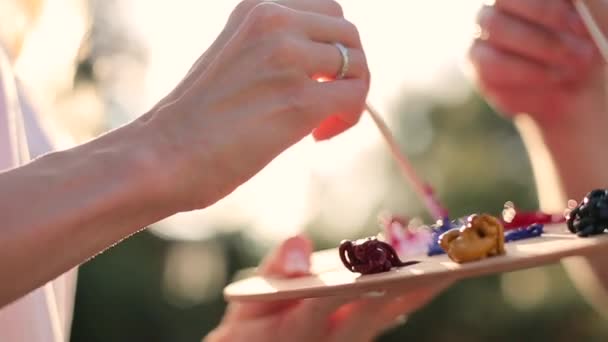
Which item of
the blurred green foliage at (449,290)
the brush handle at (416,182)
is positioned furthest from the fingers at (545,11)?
the blurred green foliage at (449,290)

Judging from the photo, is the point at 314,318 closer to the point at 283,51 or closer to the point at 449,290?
the point at 283,51

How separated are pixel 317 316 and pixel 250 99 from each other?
0.47 metres

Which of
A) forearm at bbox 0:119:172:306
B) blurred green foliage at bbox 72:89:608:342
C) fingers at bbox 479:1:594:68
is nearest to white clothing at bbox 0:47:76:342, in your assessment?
forearm at bbox 0:119:172:306

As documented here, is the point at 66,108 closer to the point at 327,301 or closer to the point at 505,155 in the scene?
the point at 505,155

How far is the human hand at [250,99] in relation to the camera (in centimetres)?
85

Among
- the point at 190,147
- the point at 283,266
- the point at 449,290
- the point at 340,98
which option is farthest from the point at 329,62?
the point at 449,290

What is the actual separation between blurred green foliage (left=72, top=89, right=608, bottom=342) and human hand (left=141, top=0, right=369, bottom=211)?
9.39m

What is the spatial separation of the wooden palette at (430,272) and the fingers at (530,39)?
31 centimetres

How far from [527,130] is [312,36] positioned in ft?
2.09

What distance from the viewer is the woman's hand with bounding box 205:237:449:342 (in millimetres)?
1289

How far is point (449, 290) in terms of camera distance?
1141 cm

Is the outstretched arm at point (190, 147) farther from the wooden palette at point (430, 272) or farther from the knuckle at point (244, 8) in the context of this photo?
the wooden palette at point (430, 272)

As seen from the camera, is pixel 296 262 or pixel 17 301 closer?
pixel 17 301

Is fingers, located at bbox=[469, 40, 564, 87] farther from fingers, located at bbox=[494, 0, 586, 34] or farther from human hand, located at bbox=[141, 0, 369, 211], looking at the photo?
human hand, located at bbox=[141, 0, 369, 211]
